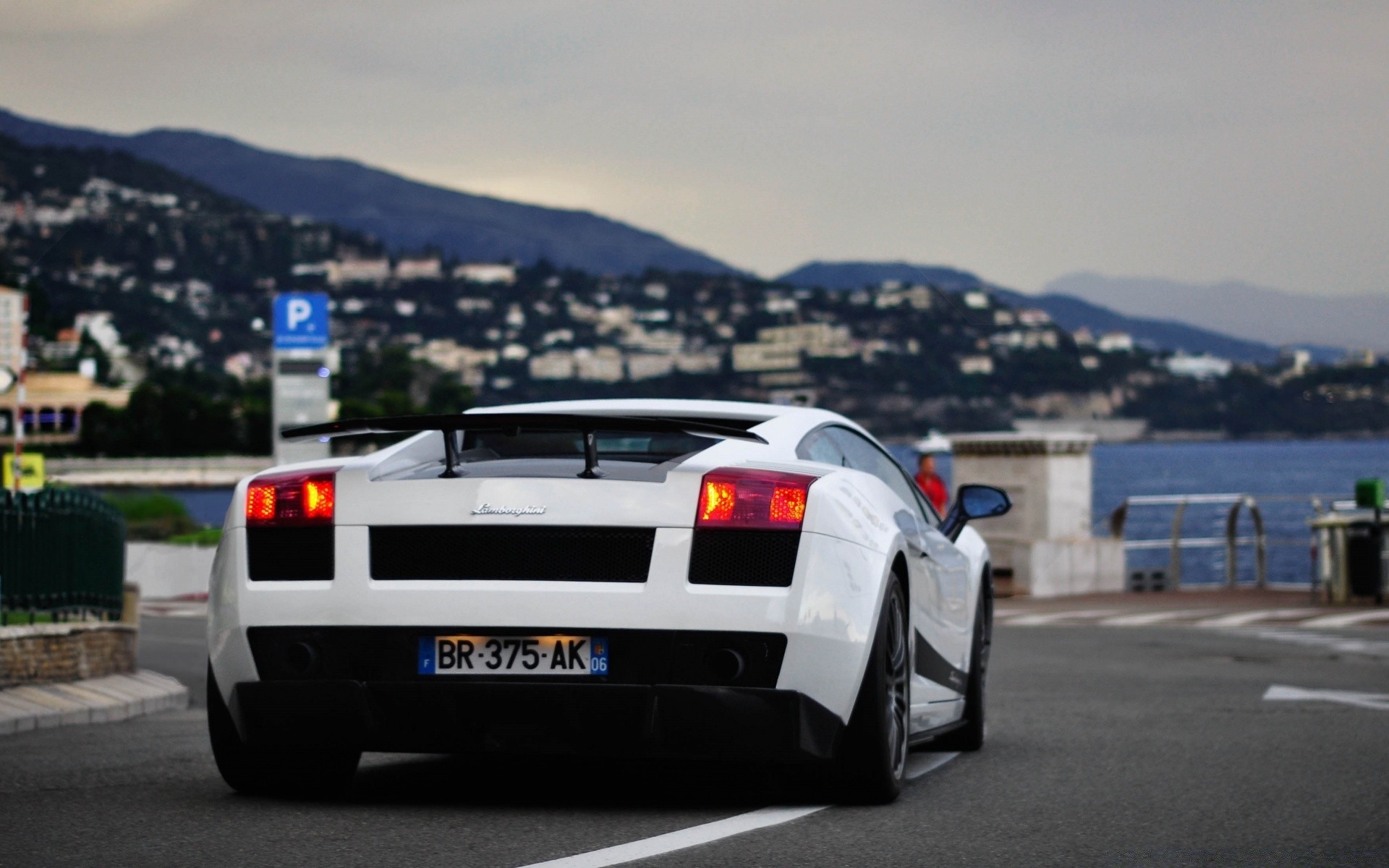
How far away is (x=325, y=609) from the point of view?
608 cm

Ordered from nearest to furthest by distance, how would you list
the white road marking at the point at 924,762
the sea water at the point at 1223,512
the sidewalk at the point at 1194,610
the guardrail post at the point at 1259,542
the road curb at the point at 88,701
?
the white road marking at the point at 924,762
the road curb at the point at 88,701
the sidewalk at the point at 1194,610
the guardrail post at the point at 1259,542
the sea water at the point at 1223,512

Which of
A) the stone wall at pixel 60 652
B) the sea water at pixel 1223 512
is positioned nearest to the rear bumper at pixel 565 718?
the stone wall at pixel 60 652

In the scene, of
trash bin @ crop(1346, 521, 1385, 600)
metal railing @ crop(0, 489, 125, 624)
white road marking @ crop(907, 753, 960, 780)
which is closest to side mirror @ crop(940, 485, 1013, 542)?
white road marking @ crop(907, 753, 960, 780)

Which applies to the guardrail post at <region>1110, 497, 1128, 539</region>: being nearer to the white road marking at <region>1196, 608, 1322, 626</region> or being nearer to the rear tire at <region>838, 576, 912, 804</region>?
the white road marking at <region>1196, 608, 1322, 626</region>

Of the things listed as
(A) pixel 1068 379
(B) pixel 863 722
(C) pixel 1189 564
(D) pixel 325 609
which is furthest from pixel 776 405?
(A) pixel 1068 379

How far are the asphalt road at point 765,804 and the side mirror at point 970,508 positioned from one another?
2.98ft

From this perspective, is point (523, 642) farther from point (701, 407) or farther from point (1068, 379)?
point (1068, 379)

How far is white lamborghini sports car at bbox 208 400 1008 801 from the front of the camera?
5941mm

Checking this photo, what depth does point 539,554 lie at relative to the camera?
19.6 ft

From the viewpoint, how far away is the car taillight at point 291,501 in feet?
20.3

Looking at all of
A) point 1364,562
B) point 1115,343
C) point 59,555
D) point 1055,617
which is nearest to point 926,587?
point 59,555

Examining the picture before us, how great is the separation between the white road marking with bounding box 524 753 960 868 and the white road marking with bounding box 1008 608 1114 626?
1612cm

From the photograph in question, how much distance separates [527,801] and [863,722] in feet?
3.45

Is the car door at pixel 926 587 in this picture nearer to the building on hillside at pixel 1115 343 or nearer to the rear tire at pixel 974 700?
the rear tire at pixel 974 700
